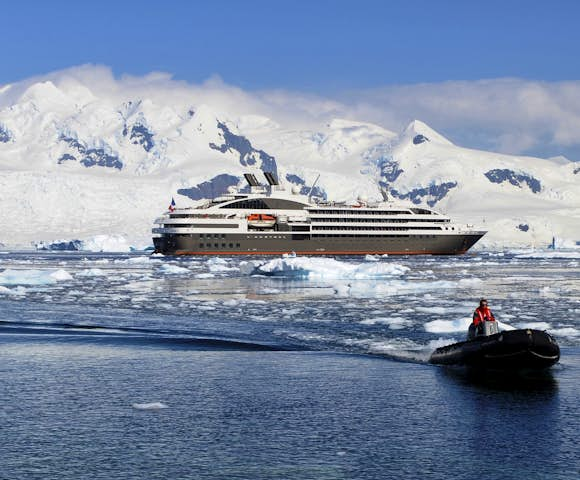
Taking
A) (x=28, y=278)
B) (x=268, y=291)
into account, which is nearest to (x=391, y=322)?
(x=268, y=291)

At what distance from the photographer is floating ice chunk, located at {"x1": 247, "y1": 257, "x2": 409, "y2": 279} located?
213 ft

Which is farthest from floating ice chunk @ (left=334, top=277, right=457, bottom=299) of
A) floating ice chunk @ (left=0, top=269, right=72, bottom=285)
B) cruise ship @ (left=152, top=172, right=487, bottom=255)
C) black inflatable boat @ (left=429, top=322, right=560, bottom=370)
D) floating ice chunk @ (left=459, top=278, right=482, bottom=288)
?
cruise ship @ (left=152, top=172, right=487, bottom=255)

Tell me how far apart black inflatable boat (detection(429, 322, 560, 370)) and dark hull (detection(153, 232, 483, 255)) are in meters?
111

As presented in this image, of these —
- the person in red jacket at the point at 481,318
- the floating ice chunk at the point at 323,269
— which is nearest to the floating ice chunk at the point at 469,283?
the floating ice chunk at the point at 323,269

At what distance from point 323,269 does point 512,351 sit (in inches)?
1770

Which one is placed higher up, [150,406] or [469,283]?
[469,283]

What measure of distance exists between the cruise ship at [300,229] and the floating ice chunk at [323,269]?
6230 centimetres

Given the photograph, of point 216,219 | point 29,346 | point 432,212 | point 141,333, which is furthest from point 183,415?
point 432,212

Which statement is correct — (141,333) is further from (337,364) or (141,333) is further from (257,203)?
(257,203)

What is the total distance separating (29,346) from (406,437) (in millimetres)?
15632

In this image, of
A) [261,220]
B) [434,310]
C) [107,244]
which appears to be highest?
[261,220]

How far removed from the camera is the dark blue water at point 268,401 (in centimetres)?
1471

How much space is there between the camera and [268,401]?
64.5ft

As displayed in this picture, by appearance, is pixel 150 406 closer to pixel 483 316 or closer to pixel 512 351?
pixel 512 351
